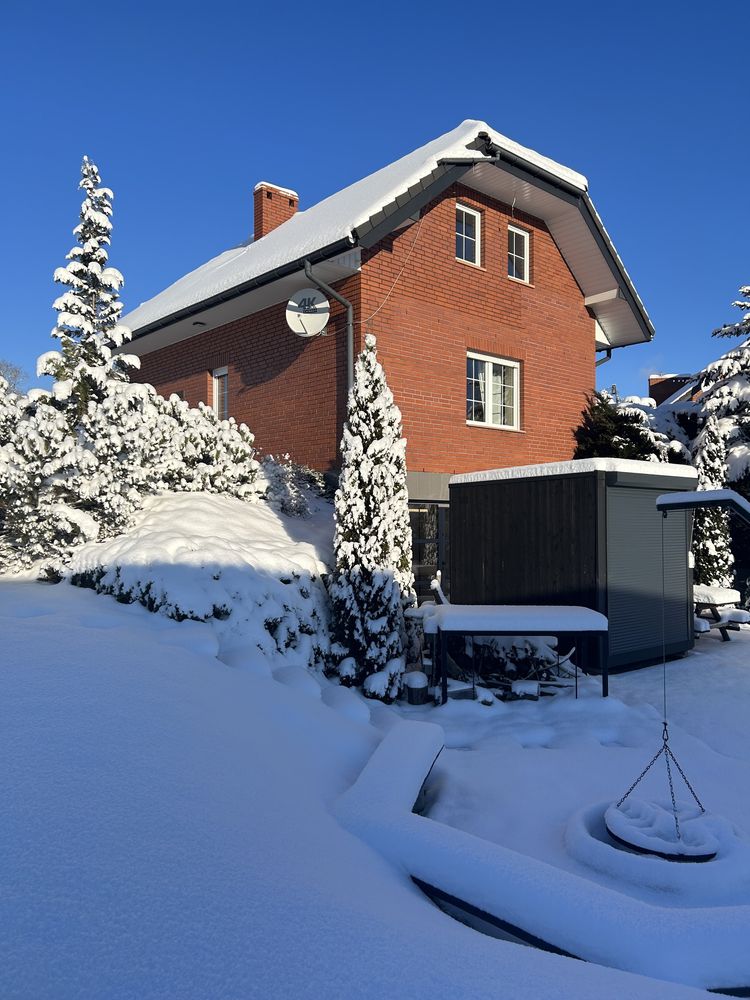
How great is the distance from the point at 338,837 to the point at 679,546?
905 cm

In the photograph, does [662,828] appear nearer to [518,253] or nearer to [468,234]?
[468,234]

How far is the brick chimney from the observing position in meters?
17.4

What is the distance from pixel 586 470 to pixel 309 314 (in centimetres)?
528

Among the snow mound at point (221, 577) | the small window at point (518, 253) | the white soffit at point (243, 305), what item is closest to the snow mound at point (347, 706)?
the snow mound at point (221, 577)

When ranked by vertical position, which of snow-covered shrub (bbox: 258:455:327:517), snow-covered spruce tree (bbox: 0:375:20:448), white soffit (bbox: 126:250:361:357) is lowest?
snow-covered shrub (bbox: 258:455:327:517)

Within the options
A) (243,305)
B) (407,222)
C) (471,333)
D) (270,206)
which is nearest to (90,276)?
(243,305)

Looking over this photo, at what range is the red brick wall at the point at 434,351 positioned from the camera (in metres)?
11.6

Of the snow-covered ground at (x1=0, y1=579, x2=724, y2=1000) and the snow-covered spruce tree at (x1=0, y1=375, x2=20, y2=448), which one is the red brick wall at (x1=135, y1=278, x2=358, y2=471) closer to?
the snow-covered spruce tree at (x1=0, y1=375, x2=20, y2=448)

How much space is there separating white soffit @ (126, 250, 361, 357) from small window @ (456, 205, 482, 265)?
8.75 feet

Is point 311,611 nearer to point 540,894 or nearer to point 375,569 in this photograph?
point 375,569

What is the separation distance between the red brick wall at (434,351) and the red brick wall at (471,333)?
0.07ft

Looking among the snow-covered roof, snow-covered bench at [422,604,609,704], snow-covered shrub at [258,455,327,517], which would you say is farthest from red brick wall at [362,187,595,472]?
snow-covered bench at [422,604,609,704]

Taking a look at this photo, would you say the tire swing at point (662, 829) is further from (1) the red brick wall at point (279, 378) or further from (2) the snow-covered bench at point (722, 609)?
(1) the red brick wall at point (279, 378)

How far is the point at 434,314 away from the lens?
12.0 meters
